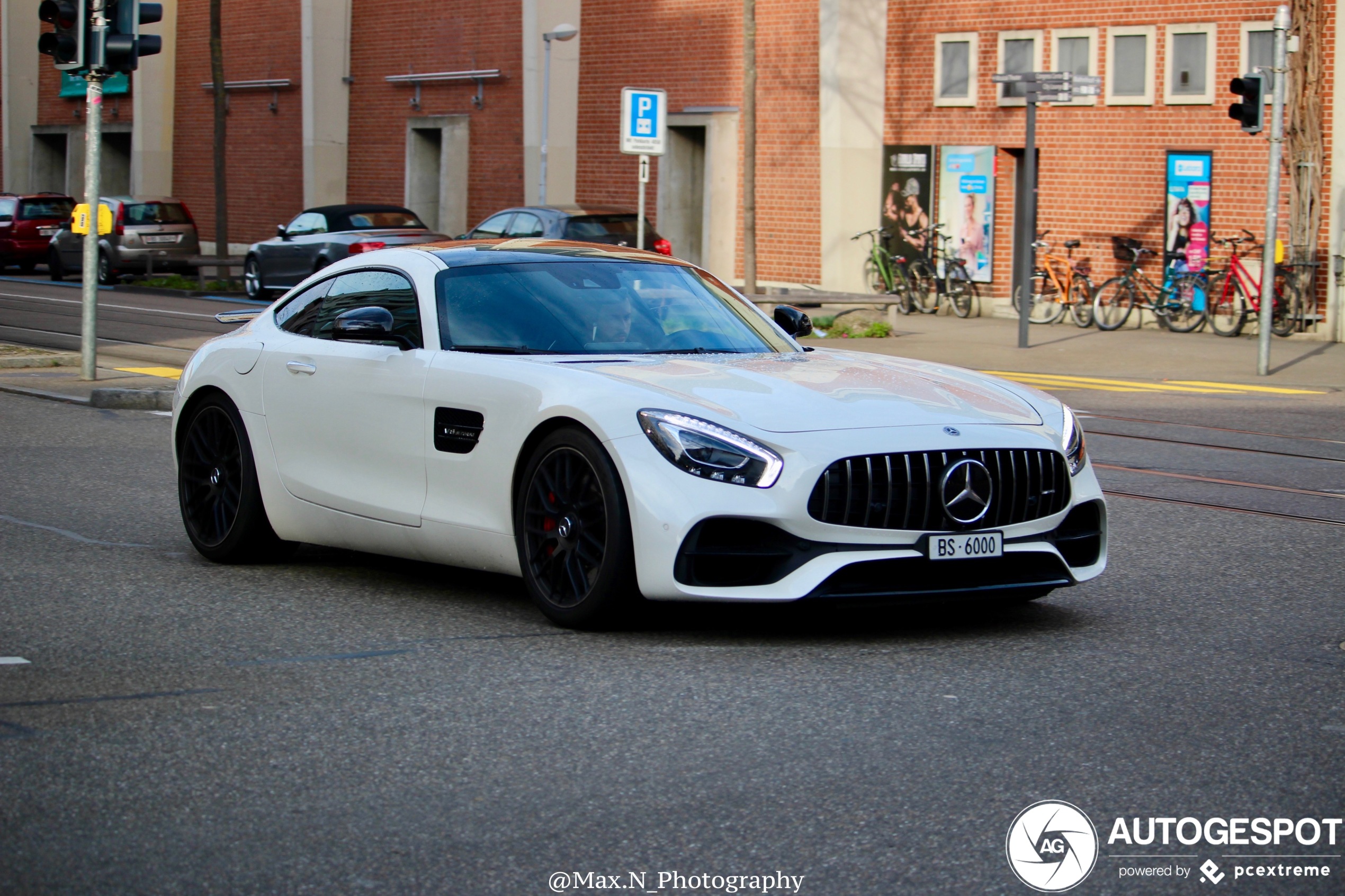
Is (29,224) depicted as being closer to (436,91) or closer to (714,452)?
(436,91)

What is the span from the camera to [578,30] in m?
36.2

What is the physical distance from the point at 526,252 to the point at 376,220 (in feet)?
77.9

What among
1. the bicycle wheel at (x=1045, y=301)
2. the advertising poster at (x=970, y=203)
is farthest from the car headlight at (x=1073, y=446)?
the advertising poster at (x=970, y=203)

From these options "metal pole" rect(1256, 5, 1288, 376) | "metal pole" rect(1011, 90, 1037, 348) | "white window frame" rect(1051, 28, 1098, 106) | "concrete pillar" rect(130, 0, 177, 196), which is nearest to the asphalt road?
"metal pole" rect(1256, 5, 1288, 376)

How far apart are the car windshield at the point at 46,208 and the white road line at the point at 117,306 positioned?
26.6 feet

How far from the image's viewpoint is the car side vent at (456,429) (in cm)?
643

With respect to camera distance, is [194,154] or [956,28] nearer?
[956,28]

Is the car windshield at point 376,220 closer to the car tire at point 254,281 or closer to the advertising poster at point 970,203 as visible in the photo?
the car tire at point 254,281

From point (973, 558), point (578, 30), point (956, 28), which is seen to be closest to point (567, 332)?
point (973, 558)

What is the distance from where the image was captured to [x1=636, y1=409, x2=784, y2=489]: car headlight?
5.67 meters

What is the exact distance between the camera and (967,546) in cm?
584

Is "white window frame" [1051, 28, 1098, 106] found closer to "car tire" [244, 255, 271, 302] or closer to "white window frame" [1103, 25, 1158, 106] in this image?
"white window frame" [1103, 25, 1158, 106]

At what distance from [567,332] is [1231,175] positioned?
20176 millimetres

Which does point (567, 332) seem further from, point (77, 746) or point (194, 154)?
point (194, 154)
